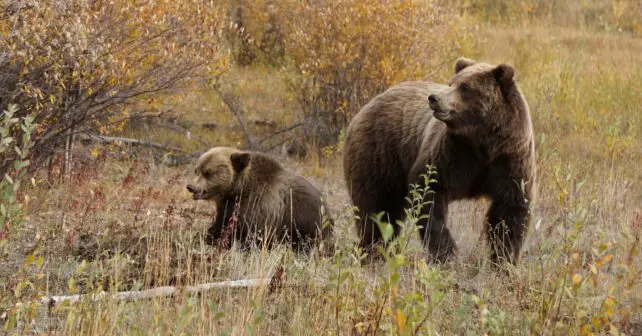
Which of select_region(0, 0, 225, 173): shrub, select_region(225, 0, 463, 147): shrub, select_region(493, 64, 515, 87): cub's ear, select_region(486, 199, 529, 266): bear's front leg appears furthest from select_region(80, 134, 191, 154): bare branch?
select_region(493, 64, 515, 87): cub's ear

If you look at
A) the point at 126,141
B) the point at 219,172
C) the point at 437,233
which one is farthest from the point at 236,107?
the point at 437,233

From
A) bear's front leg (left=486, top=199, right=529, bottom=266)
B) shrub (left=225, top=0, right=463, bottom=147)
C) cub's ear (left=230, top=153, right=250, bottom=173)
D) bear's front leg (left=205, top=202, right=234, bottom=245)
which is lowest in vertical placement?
bear's front leg (left=205, top=202, right=234, bottom=245)

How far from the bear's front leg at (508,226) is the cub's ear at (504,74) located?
848 mm

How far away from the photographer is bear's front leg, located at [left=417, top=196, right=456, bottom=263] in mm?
6344

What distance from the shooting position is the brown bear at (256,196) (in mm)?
7195

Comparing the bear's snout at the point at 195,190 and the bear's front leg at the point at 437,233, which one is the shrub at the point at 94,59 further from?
the bear's front leg at the point at 437,233

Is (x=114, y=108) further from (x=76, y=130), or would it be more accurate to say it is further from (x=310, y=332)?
(x=310, y=332)

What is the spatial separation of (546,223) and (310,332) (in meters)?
4.31

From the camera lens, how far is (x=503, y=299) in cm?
551

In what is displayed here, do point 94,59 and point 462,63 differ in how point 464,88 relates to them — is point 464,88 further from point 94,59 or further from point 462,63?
point 94,59

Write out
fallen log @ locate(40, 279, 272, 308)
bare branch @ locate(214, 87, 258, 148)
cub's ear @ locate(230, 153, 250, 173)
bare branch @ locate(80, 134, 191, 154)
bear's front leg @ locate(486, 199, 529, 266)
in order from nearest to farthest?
fallen log @ locate(40, 279, 272, 308) → bear's front leg @ locate(486, 199, 529, 266) → cub's ear @ locate(230, 153, 250, 173) → bare branch @ locate(80, 134, 191, 154) → bare branch @ locate(214, 87, 258, 148)

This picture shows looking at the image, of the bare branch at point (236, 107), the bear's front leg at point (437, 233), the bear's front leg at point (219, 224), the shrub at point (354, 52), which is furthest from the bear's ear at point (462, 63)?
the bare branch at point (236, 107)

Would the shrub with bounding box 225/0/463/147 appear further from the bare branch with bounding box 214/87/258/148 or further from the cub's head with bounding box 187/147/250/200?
the cub's head with bounding box 187/147/250/200

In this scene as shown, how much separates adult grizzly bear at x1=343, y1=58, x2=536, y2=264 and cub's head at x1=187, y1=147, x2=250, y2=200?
0.91m
